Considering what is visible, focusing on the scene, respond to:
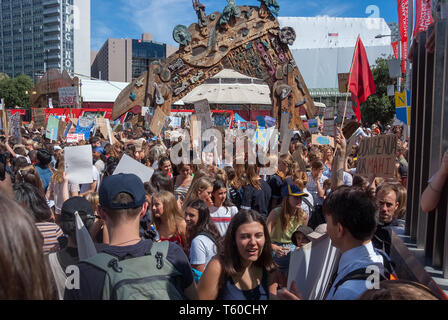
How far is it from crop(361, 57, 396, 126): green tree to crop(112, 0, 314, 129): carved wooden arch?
2292 cm

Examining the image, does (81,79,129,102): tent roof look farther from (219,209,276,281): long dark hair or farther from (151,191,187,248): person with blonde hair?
(219,209,276,281): long dark hair

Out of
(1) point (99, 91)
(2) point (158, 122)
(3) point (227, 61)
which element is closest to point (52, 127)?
(2) point (158, 122)

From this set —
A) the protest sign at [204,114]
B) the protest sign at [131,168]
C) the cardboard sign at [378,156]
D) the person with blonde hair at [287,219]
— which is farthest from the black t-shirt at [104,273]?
the protest sign at [204,114]

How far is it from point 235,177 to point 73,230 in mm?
3592

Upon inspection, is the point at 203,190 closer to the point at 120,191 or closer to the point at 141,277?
the point at 120,191

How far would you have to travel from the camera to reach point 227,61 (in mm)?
18484

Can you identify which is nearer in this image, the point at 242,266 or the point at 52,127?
the point at 242,266

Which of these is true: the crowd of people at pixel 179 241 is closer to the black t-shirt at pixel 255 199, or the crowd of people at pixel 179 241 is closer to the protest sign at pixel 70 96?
the black t-shirt at pixel 255 199

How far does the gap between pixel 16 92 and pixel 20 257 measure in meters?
80.2

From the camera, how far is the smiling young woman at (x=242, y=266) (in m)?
2.66

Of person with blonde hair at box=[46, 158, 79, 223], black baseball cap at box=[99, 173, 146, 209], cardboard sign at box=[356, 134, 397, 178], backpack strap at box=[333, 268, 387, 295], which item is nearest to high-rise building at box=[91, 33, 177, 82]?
person with blonde hair at box=[46, 158, 79, 223]

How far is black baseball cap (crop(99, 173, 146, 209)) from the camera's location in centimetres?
238

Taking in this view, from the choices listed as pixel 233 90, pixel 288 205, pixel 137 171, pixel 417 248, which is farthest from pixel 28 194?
pixel 233 90

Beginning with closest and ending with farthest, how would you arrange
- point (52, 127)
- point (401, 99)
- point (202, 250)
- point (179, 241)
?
point (202, 250)
point (179, 241)
point (401, 99)
point (52, 127)
